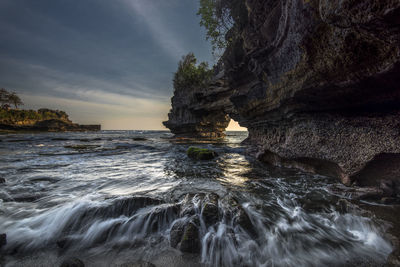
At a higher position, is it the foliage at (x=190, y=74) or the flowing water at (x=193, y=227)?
the foliage at (x=190, y=74)

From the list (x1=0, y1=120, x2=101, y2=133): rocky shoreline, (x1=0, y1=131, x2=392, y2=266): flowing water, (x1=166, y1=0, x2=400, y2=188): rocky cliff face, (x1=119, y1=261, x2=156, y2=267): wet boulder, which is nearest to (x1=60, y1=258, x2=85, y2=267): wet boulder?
(x1=0, y1=131, x2=392, y2=266): flowing water

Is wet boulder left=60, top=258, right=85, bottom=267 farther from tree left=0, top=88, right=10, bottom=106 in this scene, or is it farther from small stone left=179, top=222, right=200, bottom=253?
tree left=0, top=88, right=10, bottom=106

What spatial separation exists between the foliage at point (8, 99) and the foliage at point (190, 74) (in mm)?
77995

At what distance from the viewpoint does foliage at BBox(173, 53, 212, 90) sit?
2717cm

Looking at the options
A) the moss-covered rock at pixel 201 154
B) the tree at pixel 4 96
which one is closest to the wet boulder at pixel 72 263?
the moss-covered rock at pixel 201 154

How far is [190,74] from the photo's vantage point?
28.3 metres

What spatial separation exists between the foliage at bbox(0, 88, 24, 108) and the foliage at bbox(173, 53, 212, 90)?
78.0m

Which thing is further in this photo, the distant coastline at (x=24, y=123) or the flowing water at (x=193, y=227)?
the distant coastline at (x=24, y=123)

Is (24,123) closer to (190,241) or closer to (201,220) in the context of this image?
(201,220)

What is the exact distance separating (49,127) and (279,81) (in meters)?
89.5

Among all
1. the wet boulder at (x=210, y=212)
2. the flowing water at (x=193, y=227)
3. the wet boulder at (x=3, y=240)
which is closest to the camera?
the flowing water at (x=193, y=227)

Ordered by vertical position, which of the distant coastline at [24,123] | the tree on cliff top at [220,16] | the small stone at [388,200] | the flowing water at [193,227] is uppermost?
the tree on cliff top at [220,16]

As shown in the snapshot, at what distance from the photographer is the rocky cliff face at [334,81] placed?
287 cm

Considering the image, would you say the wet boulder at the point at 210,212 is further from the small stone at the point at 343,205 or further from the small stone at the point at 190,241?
the small stone at the point at 343,205
